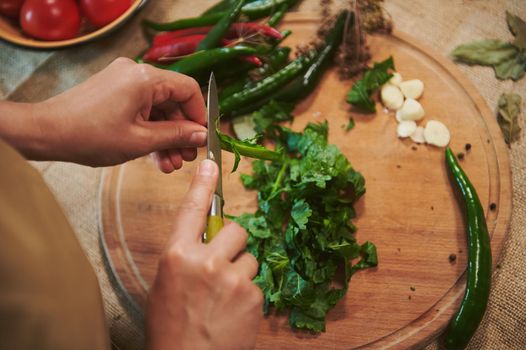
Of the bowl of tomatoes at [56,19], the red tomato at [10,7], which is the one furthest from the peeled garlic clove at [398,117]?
the red tomato at [10,7]

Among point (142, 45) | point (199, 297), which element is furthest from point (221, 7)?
point (199, 297)

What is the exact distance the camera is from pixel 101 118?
4.85 ft

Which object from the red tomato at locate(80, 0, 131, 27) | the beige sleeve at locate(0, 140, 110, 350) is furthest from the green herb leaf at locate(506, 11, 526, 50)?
the beige sleeve at locate(0, 140, 110, 350)

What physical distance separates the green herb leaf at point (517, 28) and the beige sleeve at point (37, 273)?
2.20 meters

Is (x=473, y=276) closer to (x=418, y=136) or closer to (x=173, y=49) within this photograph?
(x=418, y=136)

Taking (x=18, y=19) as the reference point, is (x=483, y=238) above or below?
below

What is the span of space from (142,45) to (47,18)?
0.48 m

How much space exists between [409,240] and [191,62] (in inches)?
50.1

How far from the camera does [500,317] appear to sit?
1.78 metres

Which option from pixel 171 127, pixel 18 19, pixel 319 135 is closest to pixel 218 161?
pixel 171 127

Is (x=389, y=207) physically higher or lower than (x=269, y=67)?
lower

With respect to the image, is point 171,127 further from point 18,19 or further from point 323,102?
point 18,19

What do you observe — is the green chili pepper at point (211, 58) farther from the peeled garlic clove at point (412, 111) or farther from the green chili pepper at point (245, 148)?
the peeled garlic clove at point (412, 111)

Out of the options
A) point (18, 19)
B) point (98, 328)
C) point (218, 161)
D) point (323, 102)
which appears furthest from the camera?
point (18, 19)
